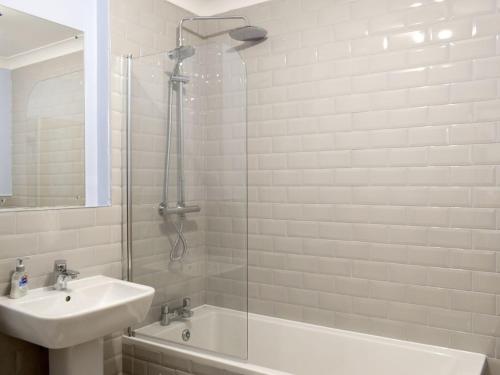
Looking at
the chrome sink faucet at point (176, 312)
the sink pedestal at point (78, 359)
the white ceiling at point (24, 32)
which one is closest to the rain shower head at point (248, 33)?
the white ceiling at point (24, 32)

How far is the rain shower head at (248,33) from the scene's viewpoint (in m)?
2.78

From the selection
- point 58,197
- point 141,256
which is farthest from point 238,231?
point 58,197

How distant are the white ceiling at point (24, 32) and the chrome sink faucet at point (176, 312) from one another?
156 centimetres

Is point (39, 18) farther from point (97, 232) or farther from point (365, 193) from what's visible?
point (365, 193)

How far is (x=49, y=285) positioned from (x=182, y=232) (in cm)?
76

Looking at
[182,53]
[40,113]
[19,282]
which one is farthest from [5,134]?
[182,53]

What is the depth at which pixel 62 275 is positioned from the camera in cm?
206

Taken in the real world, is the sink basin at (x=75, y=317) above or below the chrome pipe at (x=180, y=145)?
below

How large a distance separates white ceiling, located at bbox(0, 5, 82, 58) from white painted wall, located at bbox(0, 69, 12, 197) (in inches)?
5.0

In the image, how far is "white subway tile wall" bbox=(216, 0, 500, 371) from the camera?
217 cm

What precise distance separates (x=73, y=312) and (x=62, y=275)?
0.42 meters

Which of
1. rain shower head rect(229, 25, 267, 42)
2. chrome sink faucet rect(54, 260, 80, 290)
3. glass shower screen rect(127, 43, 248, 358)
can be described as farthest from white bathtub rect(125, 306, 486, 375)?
rain shower head rect(229, 25, 267, 42)

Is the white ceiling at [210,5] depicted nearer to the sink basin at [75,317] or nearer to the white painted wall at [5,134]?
the white painted wall at [5,134]

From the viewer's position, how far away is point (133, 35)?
2.60 meters
